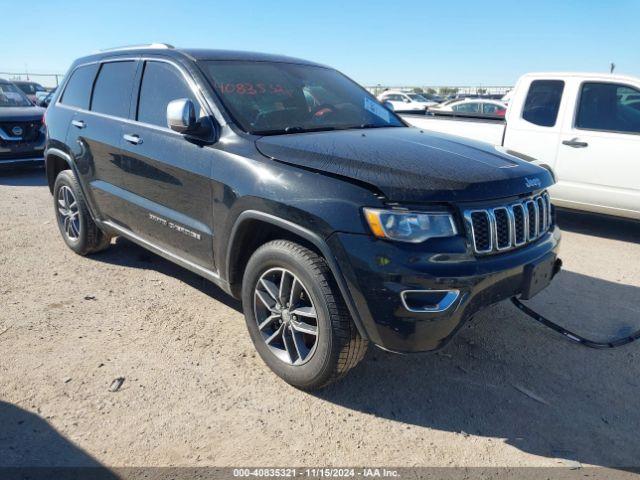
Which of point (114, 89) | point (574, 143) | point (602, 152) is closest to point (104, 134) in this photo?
point (114, 89)

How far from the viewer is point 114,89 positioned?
14.0 feet

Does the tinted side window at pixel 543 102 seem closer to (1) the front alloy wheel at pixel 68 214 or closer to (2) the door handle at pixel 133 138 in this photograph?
(2) the door handle at pixel 133 138

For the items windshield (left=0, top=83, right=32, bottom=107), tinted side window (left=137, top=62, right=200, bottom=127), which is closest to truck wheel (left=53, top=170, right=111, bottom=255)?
tinted side window (left=137, top=62, right=200, bottom=127)

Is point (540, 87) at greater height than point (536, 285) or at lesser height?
greater

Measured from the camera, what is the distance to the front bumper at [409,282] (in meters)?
2.37

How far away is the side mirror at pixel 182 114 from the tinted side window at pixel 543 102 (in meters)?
Answer: 4.76

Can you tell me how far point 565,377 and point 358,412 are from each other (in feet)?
4.30

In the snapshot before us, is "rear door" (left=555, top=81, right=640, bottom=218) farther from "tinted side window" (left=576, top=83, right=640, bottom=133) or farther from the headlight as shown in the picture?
the headlight

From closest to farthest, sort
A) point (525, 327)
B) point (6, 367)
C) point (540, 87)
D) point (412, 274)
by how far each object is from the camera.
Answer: point (412, 274) < point (6, 367) < point (525, 327) < point (540, 87)

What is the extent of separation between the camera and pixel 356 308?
250 centimetres

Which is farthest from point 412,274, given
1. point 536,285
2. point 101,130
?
point 101,130

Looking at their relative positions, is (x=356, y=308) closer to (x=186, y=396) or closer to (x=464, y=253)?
(x=464, y=253)

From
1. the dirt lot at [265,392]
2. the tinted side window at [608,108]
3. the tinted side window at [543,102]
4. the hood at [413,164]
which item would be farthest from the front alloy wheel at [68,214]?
the tinted side window at [608,108]

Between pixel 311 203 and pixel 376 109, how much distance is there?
1.82 meters
